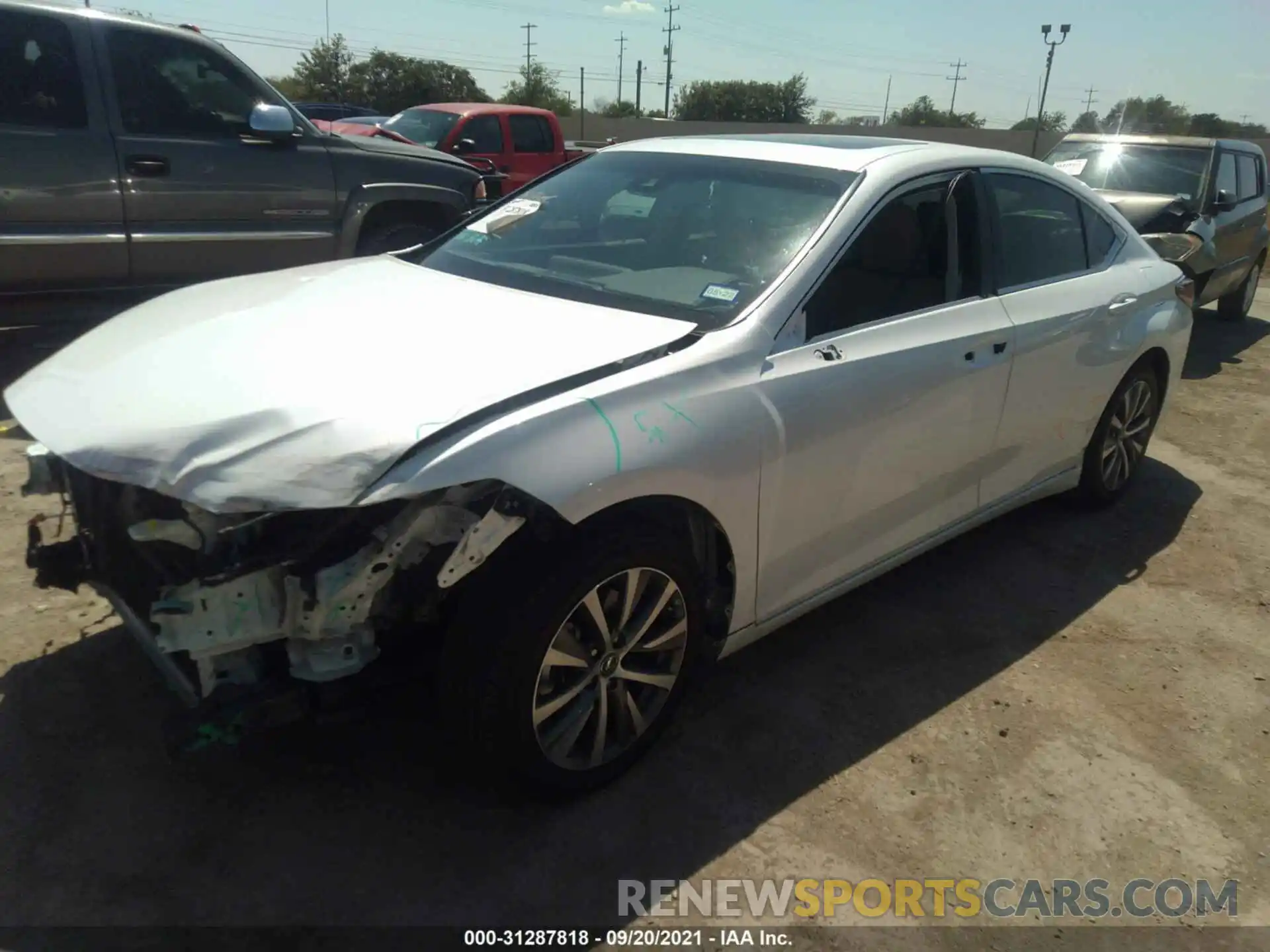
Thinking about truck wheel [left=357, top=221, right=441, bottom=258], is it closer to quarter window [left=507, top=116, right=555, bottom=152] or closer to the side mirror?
the side mirror

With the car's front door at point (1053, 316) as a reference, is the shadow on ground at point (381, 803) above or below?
below

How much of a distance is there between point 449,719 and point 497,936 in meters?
0.50

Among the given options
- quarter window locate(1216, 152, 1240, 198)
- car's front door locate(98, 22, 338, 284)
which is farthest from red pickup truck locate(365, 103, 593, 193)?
quarter window locate(1216, 152, 1240, 198)

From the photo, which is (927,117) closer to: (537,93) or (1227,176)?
(537,93)

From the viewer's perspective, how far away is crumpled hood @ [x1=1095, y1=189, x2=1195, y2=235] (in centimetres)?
819

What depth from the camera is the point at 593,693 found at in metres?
2.53

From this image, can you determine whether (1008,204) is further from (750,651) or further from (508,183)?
(508,183)

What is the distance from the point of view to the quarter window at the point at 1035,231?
3650 millimetres

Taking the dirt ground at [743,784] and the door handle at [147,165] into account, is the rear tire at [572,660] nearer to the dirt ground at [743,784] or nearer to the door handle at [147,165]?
the dirt ground at [743,784]

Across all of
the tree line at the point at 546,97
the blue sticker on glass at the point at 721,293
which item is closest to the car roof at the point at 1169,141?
the blue sticker on glass at the point at 721,293

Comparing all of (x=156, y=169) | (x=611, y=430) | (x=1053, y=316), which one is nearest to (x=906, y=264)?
(x=1053, y=316)

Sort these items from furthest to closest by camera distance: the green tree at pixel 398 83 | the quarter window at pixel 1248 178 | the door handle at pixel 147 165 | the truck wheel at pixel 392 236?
1. the green tree at pixel 398 83
2. the quarter window at pixel 1248 178
3. the truck wheel at pixel 392 236
4. the door handle at pixel 147 165

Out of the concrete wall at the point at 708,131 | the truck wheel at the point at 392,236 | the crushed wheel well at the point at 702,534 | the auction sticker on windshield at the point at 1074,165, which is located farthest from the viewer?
the concrete wall at the point at 708,131

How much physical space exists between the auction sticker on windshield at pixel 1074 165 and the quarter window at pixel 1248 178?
4.80 feet
